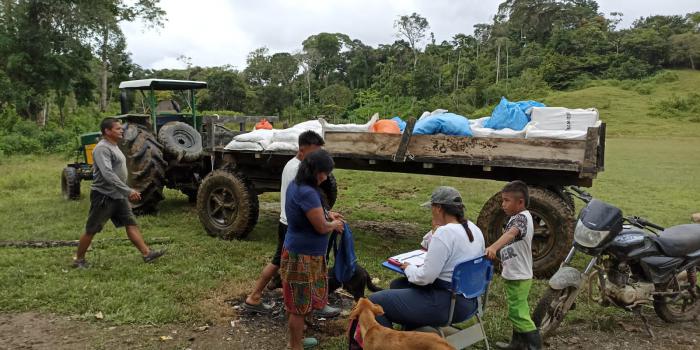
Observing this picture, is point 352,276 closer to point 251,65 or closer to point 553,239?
point 553,239

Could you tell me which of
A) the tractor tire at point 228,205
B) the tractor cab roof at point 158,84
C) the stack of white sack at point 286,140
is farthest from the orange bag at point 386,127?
the tractor cab roof at point 158,84

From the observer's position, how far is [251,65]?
54094mm

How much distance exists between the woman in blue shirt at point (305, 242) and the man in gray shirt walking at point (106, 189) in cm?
253

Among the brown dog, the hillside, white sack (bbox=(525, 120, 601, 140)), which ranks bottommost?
the brown dog

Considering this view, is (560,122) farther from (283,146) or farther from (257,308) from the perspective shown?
(257,308)

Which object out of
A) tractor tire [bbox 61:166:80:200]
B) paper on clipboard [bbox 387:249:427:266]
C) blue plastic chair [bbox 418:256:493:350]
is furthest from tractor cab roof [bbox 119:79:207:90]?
blue plastic chair [bbox 418:256:493:350]

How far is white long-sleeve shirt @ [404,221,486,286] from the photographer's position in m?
2.87

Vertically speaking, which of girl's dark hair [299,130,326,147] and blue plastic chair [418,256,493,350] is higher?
girl's dark hair [299,130,326,147]

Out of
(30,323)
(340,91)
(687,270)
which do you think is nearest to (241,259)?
(30,323)

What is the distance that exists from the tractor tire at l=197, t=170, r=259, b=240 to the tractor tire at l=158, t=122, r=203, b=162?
1806 millimetres

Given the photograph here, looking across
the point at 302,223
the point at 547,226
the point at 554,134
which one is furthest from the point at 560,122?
the point at 302,223

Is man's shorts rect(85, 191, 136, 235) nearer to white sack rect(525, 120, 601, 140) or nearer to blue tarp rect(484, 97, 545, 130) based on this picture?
blue tarp rect(484, 97, 545, 130)

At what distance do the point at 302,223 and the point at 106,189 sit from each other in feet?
9.65

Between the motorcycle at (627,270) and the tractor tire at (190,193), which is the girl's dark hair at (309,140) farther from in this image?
the tractor tire at (190,193)
